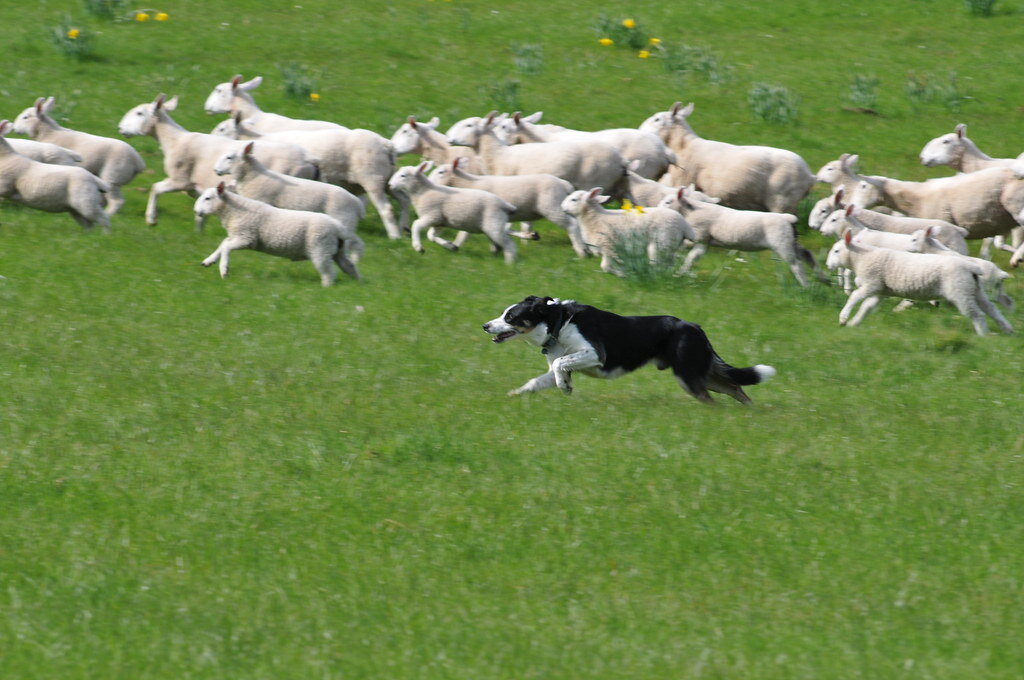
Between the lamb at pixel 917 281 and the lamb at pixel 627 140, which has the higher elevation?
the lamb at pixel 917 281

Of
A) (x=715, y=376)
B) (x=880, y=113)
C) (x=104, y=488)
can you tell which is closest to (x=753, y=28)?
(x=880, y=113)

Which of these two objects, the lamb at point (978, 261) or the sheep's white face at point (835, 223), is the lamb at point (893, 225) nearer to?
the sheep's white face at point (835, 223)

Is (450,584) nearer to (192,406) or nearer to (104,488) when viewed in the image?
(104,488)

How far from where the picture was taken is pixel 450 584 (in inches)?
267

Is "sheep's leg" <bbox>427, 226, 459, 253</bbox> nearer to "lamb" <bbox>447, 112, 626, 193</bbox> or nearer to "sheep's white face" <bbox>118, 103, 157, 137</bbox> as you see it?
"lamb" <bbox>447, 112, 626, 193</bbox>

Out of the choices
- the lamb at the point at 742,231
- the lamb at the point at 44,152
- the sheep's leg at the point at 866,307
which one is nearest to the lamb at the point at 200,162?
the lamb at the point at 44,152

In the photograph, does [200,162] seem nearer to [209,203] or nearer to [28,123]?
[209,203]

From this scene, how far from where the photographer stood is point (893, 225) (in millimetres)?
13688

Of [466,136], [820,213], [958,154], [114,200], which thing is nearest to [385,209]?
[466,136]

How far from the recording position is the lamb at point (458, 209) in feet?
45.2

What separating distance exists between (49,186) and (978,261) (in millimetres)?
8687

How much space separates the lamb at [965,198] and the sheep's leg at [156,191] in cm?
733

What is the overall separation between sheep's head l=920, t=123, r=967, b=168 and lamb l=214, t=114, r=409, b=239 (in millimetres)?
6214

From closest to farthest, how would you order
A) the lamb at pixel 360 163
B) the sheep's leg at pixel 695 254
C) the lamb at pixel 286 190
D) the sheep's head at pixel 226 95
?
the lamb at pixel 286 190 → the sheep's leg at pixel 695 254 → the lamb at pixel 360 163 → the sheep's head at pixel 226 95
